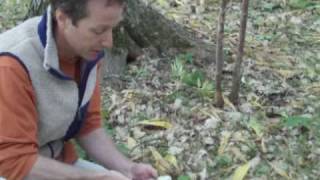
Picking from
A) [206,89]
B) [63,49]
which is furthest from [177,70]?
[63,49]

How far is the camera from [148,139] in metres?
4.42

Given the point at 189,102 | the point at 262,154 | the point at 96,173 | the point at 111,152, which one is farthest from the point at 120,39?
the point at 96,173

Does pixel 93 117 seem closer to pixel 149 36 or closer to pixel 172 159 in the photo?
pixel 172 159

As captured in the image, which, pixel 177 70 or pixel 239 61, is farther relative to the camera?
pixel 177 70

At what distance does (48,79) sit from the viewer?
8.52ft

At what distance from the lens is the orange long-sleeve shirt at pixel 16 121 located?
2.46 meters

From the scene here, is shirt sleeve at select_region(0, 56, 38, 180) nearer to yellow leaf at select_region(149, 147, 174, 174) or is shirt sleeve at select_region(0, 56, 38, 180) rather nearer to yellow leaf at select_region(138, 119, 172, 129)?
yellow leaf at select_region(149, 147, 174, 174)

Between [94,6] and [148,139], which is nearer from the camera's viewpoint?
[94,6]

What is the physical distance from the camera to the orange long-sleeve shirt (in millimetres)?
2459

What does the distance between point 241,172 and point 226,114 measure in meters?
0.62

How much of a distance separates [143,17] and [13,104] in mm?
2880

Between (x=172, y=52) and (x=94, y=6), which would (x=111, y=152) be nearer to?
(x=94, y=6)

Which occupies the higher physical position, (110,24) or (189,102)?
(110,24)

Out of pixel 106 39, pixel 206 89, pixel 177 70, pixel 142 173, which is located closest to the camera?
pixel 106 39
